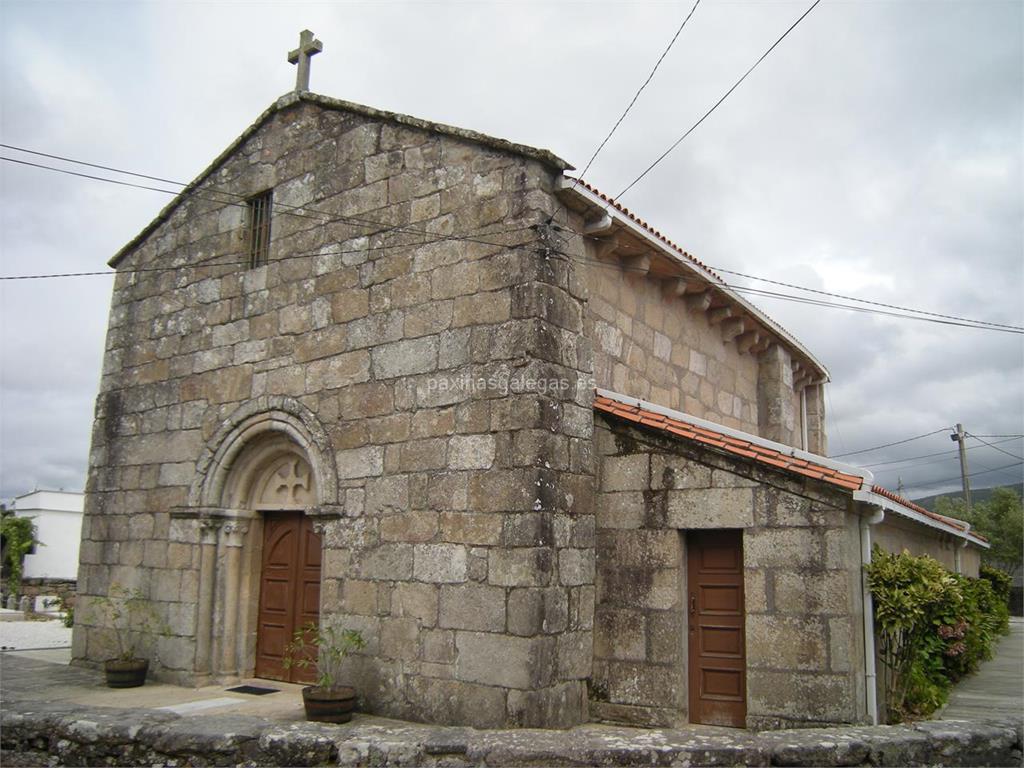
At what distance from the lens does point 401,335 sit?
7750 millimetres

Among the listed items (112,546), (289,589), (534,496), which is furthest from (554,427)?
(112,546)

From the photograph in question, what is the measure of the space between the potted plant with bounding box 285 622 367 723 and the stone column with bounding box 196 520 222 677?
1056 mm

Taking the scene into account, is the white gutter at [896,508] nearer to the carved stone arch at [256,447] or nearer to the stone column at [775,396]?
the stone column at [775,396]

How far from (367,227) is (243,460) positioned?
3045 millimetres

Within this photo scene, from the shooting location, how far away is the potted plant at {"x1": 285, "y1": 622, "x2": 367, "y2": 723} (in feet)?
22.5

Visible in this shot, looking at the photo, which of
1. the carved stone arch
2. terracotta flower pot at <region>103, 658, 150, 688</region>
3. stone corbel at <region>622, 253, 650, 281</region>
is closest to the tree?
stone corbel at <region>622, 253, 650, 281</region>

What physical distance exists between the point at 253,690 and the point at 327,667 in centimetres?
136

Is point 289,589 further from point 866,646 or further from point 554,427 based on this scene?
point 866,646

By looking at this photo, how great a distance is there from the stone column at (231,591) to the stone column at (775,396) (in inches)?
286

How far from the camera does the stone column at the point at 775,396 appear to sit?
1193 cm

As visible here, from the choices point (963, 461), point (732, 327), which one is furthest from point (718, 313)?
point (963, 461)

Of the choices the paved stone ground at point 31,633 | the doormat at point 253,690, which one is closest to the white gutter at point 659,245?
the doormat at point 253,690

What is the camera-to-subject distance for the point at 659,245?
→ 8.23 meters

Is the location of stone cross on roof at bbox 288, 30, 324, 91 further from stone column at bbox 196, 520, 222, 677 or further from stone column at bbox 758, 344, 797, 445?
stone column at bbox 758, 344, 797, 445
